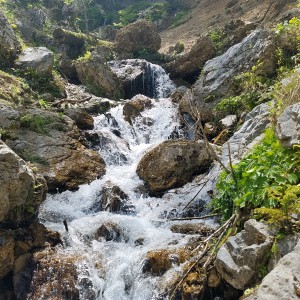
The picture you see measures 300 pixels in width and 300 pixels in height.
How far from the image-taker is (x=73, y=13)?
27.7 meters

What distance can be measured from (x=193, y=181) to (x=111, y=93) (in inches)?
369

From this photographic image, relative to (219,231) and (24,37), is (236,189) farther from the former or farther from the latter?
(24,37)

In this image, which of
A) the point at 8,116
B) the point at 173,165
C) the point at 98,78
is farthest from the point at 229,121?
the point at 98,78

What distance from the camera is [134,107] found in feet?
48.9

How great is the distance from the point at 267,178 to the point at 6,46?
14.5 m

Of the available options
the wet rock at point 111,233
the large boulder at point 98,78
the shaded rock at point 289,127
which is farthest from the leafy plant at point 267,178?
the large boulder at point 98,78

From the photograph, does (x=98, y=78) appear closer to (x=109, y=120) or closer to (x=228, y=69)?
(x=109, y=120)

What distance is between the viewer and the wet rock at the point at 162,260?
643 centimetres

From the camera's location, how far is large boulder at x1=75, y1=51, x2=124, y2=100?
17.8 metres

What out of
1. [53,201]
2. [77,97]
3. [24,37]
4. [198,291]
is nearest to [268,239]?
[198,291]

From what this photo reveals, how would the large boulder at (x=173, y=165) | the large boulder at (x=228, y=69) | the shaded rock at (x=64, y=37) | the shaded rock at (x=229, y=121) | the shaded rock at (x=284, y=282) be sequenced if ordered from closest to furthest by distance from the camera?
the shaded rock at (x=284, y=282), the large boulder at (x=173, y=165), the shaded rock at (x=229, y=121), the large boulder at (x=228, y=69), the shaded rock at (x=64, y=37)

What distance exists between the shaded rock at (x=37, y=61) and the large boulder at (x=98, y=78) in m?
2.00

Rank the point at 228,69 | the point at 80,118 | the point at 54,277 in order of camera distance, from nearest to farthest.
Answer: the point at 54,277, the point at 80,118, the point at 228,69

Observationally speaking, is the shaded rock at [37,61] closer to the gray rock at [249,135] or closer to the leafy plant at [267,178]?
the gray rock at [249,135]
